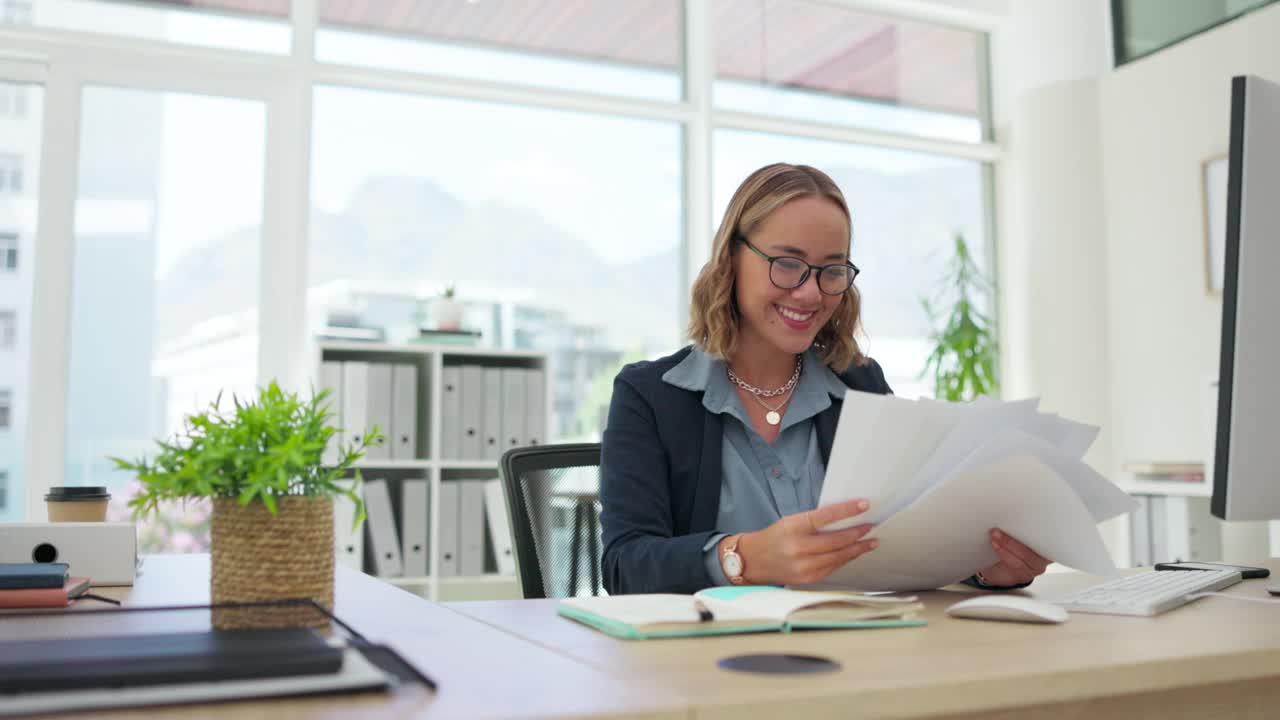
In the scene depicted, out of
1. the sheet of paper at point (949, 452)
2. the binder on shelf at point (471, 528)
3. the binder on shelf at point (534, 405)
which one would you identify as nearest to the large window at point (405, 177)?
the binder on shelf at point (534, 405)

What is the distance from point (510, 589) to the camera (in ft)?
12.2

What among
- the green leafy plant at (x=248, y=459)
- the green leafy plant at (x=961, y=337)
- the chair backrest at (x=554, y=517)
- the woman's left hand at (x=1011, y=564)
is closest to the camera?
the green leafy plant at (x=248, y=459)

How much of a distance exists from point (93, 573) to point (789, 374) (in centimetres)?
106

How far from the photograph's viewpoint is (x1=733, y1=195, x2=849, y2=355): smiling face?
1.67 meters

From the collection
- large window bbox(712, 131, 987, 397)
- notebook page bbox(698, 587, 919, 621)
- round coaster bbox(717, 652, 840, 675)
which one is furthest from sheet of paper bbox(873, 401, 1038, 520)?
large window bbox(712, 131, 987, 397)

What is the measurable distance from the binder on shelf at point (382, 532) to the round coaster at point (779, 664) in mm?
2910

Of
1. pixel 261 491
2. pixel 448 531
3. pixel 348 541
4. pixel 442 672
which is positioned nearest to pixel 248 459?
pixel 261 491

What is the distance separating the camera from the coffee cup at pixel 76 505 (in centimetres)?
150

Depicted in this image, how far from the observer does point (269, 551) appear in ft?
3.12

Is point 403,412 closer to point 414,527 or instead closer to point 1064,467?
point 414,527

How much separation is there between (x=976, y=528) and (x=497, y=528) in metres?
2.68

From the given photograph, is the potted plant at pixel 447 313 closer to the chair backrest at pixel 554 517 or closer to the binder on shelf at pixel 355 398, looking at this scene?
the binder on shelf at pixel 355 398

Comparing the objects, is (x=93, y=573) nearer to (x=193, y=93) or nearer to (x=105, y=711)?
(x=105, y=711)

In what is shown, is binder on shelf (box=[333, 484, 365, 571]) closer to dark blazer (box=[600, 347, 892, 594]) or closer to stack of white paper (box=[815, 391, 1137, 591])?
dark blazer (box=[600, 347, 892, 594])
